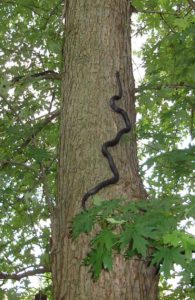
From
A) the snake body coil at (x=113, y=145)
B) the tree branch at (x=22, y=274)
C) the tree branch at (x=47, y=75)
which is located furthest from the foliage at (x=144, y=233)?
the tree branch at (x=47, y=75)

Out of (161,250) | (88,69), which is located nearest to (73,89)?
(88,69)

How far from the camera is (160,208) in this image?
1.84 m

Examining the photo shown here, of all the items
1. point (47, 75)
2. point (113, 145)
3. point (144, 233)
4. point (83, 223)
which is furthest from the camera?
point (47, 75)

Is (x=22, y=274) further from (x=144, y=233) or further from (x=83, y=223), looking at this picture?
(x=144, y=233)

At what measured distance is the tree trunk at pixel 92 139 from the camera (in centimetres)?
187

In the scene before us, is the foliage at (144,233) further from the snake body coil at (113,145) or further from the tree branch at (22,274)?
the tree branch at (22,274)

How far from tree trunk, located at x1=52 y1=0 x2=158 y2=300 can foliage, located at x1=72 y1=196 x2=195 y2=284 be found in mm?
90

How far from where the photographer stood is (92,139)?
2.31 metres

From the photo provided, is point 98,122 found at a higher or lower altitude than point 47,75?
lower

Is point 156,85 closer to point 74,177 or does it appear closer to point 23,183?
point 74,177

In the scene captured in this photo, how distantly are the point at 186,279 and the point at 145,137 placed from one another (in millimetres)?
1141

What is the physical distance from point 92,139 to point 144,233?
81 cm

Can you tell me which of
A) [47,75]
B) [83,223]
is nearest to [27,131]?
[47,75]

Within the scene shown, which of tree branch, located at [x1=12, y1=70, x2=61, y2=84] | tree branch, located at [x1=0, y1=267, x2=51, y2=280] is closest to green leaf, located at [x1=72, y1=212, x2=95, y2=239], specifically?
tree branch, located at [x1=0, y1=267, x2=51, y2=280]
